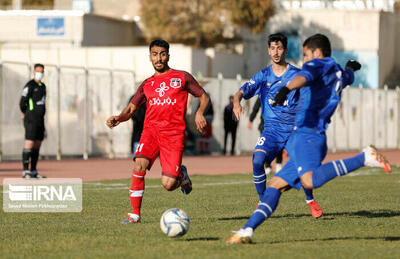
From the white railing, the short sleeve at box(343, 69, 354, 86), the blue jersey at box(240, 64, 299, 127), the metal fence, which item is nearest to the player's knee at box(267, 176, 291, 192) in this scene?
the short sleeve at box(343, 69, 354, 86)

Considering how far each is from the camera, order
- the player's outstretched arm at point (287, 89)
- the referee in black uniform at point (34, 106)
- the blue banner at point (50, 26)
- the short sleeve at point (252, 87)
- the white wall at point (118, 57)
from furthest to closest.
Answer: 1. the blue banner at point (50, 26)
2. the white wall at point (118, 57)
3. the referee in black uniform at point (34, 106)
4. the short sleeve at point (252, 87)
5. the player's outstretched arm at point (287, 89)

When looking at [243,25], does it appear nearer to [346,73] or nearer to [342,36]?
[342,36]

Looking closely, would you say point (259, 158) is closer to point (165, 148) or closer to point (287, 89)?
point (165, 148)

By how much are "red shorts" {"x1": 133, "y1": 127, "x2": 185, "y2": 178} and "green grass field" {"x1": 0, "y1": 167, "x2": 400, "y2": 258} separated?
69 centimetres

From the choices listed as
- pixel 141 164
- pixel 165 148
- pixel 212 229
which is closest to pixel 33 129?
pixel 141 164

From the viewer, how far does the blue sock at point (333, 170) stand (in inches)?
334

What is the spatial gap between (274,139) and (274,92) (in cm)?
62

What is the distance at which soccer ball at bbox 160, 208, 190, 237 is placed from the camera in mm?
8922

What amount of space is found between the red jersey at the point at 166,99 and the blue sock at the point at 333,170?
2.43 meters

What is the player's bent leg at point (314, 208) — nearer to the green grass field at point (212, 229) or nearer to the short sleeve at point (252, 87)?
the green grass field at point (212, 229)

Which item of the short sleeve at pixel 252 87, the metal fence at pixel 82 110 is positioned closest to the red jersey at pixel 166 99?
the short sleeve at pixel 252 87

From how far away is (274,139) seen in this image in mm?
11367

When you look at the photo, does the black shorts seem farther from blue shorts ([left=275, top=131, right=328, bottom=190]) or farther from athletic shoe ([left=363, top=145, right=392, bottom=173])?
athletic shoe ([left=363, top=145, right=392, bottom=173])

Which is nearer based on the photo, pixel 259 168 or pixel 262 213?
pixel 262 213
